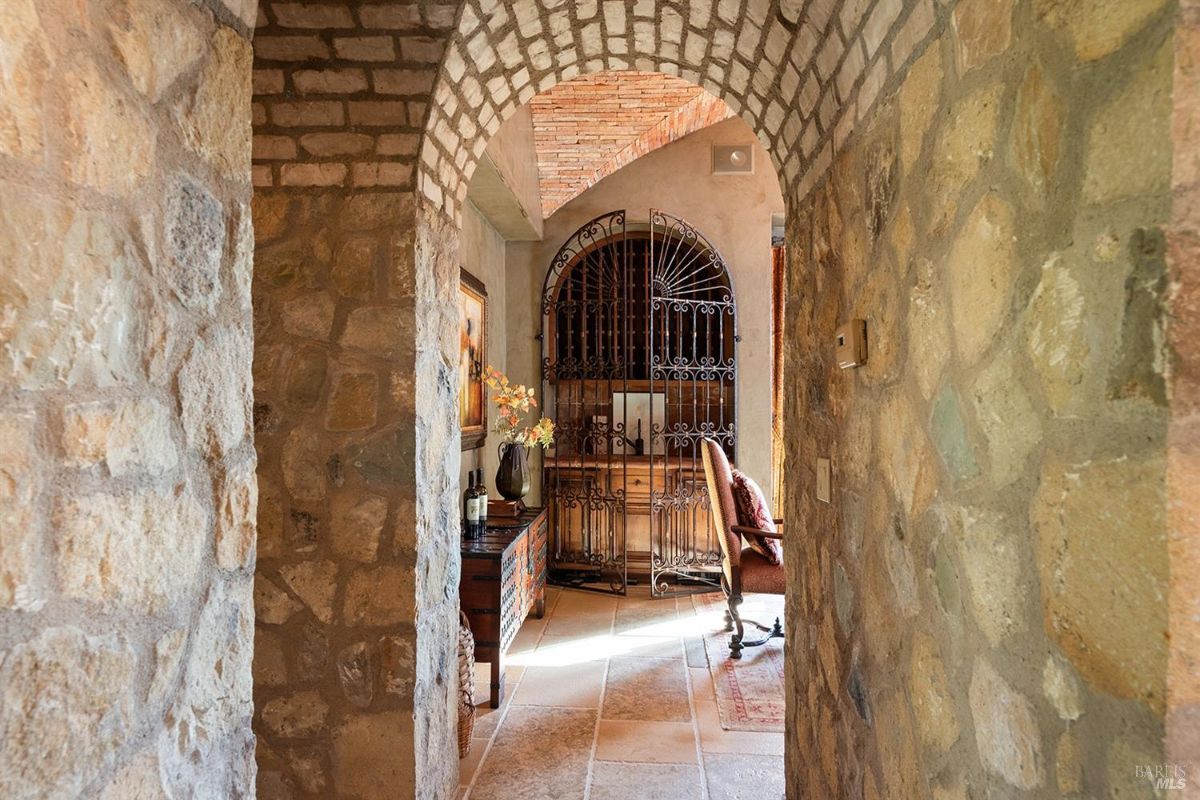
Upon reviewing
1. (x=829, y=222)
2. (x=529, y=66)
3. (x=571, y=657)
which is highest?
(x=529, y=66)

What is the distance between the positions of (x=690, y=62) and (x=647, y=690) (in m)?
2.66

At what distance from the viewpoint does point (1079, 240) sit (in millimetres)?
680

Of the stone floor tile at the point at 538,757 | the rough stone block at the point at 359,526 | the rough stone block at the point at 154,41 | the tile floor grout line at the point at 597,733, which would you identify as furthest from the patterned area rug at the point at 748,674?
the rough stone block at the point at 154,41

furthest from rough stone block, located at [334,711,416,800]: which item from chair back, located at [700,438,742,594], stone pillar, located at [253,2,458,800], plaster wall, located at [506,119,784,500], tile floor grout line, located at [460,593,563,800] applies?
plaster wall, located at [506,119,784,500]

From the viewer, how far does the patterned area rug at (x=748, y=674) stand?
2.84 metres

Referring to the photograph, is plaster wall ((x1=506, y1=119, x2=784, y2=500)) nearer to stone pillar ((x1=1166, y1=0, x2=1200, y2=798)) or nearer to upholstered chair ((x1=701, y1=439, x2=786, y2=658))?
upholstered chair ((x1=701, y1=439, x2=786, y2=658))

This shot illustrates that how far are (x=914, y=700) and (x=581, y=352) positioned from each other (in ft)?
14.0

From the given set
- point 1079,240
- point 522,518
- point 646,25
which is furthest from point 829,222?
point 522,518

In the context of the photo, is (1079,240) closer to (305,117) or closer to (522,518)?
(305,117)

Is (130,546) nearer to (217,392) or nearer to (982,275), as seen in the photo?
(217,392)

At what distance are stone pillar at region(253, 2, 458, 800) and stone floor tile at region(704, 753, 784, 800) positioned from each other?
3.43ft

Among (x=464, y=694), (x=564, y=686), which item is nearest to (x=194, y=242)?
(x=464, y=694)

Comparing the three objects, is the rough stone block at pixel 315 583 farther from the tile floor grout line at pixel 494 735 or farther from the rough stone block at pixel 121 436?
the rough stone block at pixel 121 436

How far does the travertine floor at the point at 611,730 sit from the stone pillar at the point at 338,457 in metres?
0.57
